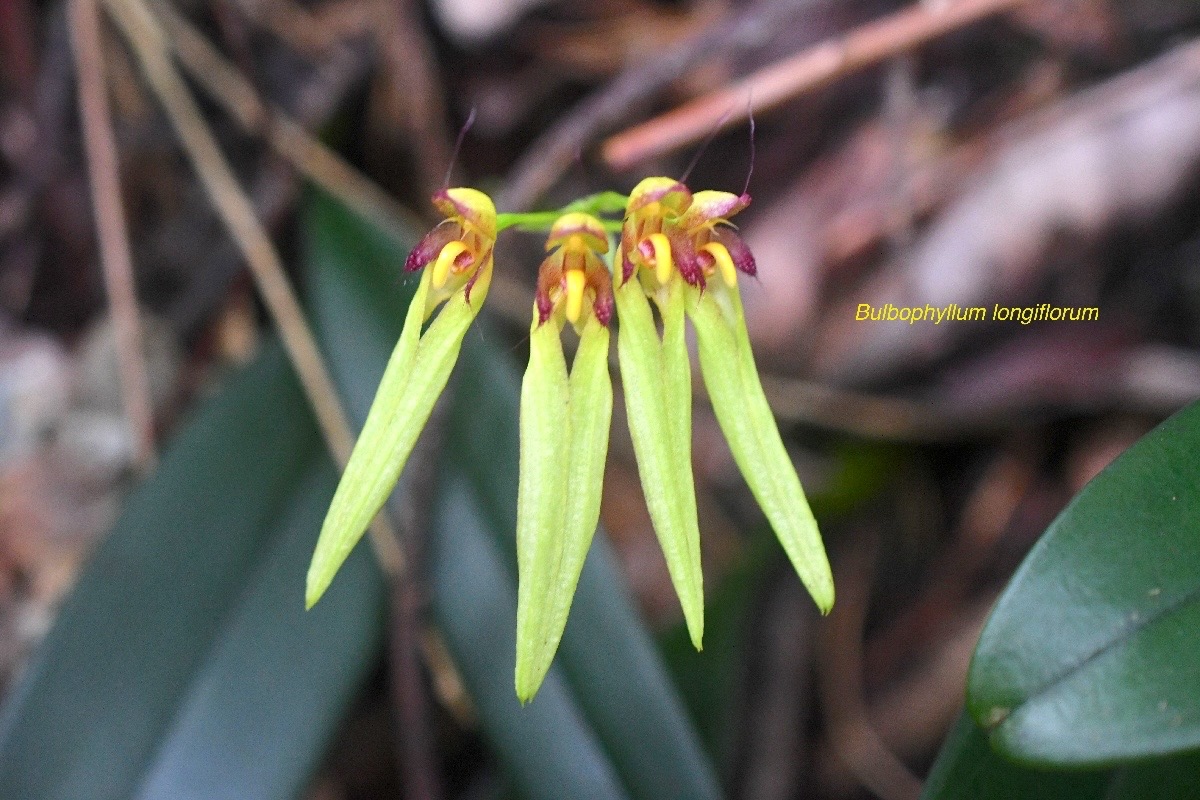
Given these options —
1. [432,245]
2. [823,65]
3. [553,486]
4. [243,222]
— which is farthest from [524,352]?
[553,486]

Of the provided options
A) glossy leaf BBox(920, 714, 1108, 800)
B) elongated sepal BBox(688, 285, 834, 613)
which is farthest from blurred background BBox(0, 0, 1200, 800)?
elongated sepal BBox(688, 285, 834, 613)

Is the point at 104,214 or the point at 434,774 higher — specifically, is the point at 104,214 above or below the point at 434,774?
above

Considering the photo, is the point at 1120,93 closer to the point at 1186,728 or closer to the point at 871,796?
the point at 871,796

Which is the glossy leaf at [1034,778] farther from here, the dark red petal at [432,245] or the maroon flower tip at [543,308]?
the dark red petal at [432,245]

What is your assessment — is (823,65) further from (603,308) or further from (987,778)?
(987,778)

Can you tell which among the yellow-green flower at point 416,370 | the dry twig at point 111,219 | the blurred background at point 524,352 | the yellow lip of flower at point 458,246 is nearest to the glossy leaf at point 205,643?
the blurred background at point 524,352

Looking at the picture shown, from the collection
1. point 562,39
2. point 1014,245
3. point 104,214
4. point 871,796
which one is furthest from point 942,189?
point 104,214
